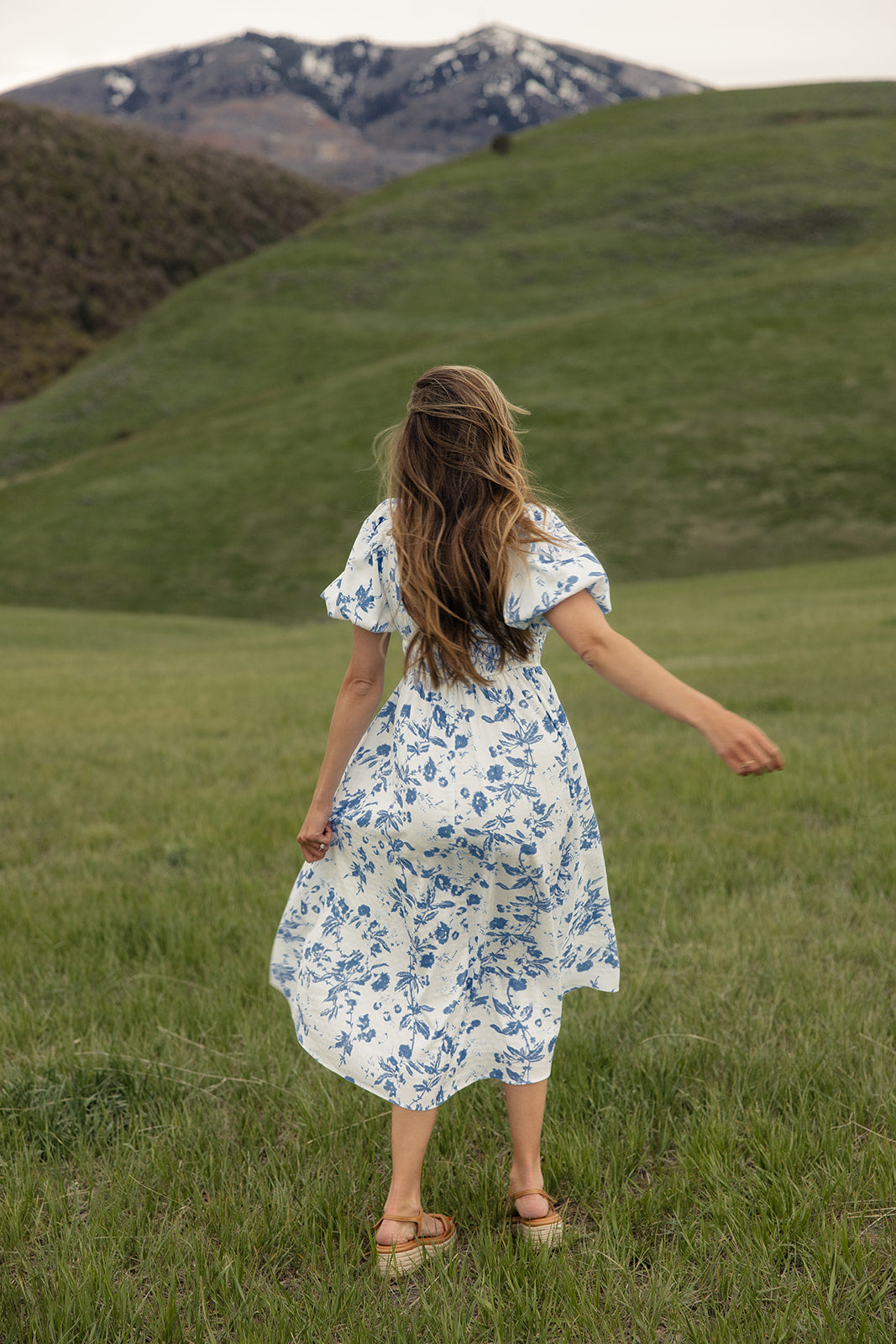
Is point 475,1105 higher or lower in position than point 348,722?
lower

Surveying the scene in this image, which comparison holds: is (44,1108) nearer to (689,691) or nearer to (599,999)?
(599,999)

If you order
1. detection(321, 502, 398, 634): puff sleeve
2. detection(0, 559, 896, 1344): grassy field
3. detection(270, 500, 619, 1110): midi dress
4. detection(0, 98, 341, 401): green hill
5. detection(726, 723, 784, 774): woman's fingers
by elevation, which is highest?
detection(0, 98, 341, 401): green hill

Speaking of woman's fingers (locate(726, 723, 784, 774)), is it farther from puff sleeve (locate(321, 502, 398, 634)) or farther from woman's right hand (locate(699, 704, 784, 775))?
puff sleeve (locate(321, 502, 398, 634))

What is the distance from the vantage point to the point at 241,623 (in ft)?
84.1

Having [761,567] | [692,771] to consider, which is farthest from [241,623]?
[692,771]

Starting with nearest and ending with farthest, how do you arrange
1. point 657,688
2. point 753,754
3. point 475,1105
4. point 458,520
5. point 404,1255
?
point 753,754, point 657,688, point 404,1255, point 458,520, point 475,1105

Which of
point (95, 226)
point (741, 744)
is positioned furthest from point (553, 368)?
point (95, 226)

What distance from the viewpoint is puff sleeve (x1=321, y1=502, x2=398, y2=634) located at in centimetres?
248

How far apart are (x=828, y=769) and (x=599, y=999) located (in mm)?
3463

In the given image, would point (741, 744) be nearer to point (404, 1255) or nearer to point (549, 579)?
point (549, 579)

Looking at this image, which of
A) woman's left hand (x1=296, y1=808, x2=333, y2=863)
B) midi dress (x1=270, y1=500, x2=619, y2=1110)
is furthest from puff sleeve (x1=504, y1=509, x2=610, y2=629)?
woman's left hand (x1=296, y1=808, x2=333, y2=863)

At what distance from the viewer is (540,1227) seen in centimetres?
235

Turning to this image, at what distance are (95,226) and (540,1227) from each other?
3627 inches

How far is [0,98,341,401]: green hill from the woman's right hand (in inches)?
2992
